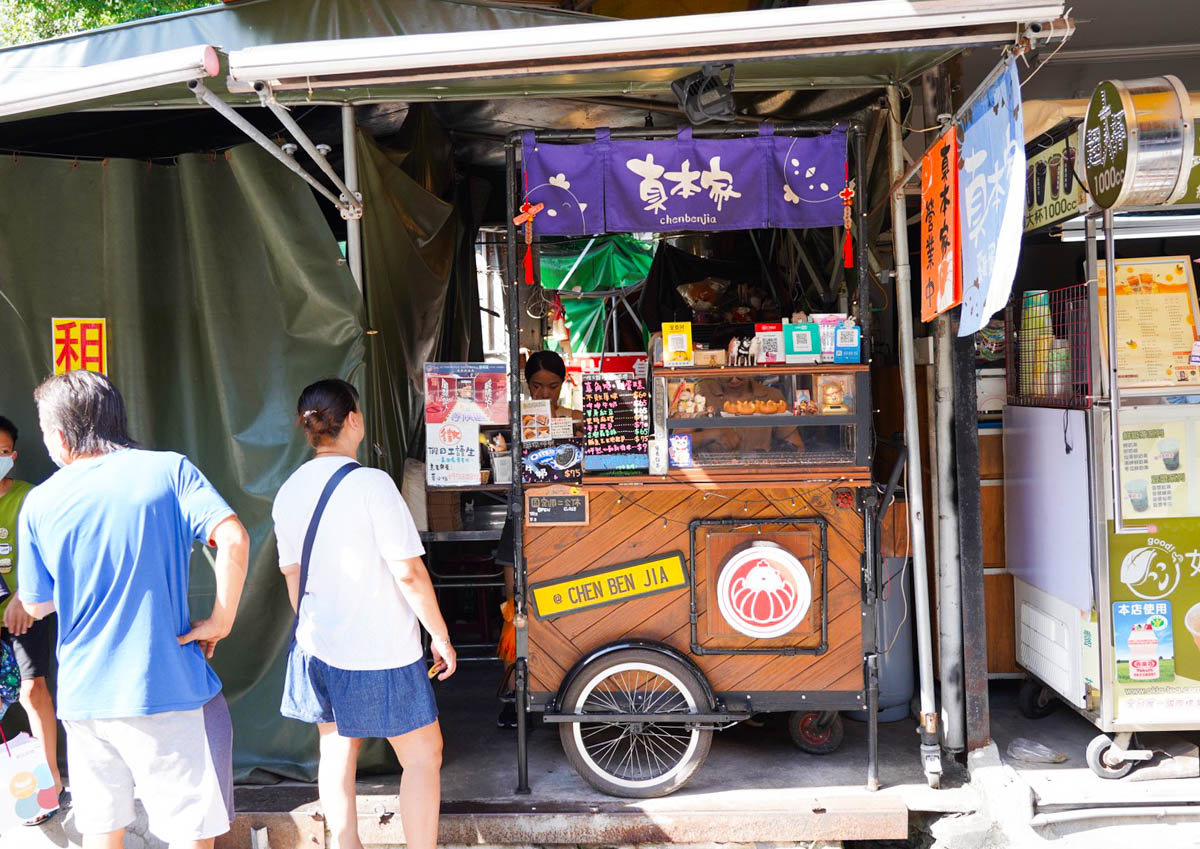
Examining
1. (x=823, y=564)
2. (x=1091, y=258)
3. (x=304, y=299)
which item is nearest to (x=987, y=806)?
(x=823, y=564)

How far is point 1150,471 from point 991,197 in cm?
203

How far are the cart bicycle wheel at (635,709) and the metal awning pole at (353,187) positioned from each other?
7.52ft

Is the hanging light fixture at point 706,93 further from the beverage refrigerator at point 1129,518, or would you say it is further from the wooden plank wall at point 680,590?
the beverage refrigerator at point 1129,518

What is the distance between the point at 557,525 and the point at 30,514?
2212 mm

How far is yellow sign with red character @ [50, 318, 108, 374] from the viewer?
187 inches

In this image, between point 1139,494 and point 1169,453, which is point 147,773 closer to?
point 1139,494

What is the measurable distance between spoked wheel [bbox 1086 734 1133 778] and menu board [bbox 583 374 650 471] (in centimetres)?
258

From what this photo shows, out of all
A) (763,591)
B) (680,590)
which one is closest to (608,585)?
(680,590)

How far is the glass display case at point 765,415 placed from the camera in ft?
14.1

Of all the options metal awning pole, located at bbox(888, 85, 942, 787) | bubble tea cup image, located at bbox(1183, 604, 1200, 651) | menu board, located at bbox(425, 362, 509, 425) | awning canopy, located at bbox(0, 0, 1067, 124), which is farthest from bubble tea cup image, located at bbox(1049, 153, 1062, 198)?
menu board, located at bbox(425, 362, 509, 425)

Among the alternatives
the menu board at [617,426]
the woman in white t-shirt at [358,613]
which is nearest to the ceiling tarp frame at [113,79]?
the woman in white t-shirt at [358,613]

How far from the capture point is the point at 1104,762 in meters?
4.43

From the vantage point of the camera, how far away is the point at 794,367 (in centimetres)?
425

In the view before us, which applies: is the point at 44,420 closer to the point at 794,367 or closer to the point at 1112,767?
the point at 794,367
